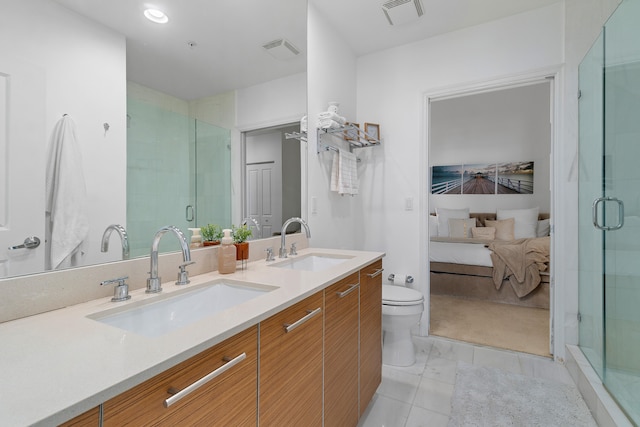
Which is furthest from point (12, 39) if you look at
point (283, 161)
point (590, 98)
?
point (590, 98)

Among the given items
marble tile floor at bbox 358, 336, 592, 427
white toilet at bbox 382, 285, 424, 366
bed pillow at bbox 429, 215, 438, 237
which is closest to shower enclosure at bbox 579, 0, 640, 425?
marble tile floor at bbox 358, 336, 592, 427

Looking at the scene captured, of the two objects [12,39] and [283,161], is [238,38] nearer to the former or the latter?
[283,161]

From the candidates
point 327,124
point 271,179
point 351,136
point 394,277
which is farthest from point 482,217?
point 271,179

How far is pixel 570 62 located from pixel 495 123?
2.95 metres

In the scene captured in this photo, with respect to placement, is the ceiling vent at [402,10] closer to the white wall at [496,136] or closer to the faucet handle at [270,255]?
the faucet handle at [270,255]

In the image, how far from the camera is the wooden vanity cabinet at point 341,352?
1.22 m

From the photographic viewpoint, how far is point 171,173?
4.08 ft

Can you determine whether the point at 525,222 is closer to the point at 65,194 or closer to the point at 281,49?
the point at 281,49

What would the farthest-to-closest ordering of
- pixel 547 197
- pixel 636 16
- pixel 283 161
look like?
pixel 547 197 < pixel 283 161 < pixel 636 16

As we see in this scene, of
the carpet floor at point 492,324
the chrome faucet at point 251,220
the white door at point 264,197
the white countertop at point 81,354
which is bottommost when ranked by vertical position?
the carpet floor at point 492,324

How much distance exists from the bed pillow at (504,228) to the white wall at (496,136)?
561mm

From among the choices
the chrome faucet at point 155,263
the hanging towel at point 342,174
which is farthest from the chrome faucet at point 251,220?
the hanging towel at point 342,174

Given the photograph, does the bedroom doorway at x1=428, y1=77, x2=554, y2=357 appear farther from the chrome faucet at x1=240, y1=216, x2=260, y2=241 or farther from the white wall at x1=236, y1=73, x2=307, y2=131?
the chrome faucet at x1=240, y1=216, x2=260, y2=241

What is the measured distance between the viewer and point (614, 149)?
168cm
